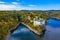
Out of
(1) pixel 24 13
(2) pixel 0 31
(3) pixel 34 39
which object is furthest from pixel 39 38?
(1) pixel 24 13

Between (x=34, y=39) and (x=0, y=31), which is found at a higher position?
(x=0, y=31)

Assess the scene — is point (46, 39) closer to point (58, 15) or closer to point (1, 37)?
point (1, 37)

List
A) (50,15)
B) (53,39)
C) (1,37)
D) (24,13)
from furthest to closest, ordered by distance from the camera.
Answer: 1. (50,15)
2. (24,13)
3. (53,39)
4. (1,37)

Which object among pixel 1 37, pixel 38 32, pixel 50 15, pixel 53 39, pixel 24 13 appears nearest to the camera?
pixel 1 37

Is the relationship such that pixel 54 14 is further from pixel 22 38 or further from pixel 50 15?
pixel 22 38

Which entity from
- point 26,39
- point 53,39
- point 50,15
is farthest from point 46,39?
point 50,15

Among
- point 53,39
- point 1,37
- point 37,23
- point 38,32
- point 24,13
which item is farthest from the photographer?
point 24,13

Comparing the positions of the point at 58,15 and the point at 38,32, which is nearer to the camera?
the point at 38,32

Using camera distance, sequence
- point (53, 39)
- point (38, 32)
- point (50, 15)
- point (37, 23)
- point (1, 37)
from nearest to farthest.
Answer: point (1, 37)
point (53, 39)
point (38, 32)
point (37, 23)
point (50, 15)

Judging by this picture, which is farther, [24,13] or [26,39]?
[24,13]

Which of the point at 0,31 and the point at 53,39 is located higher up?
the point at 0,31
